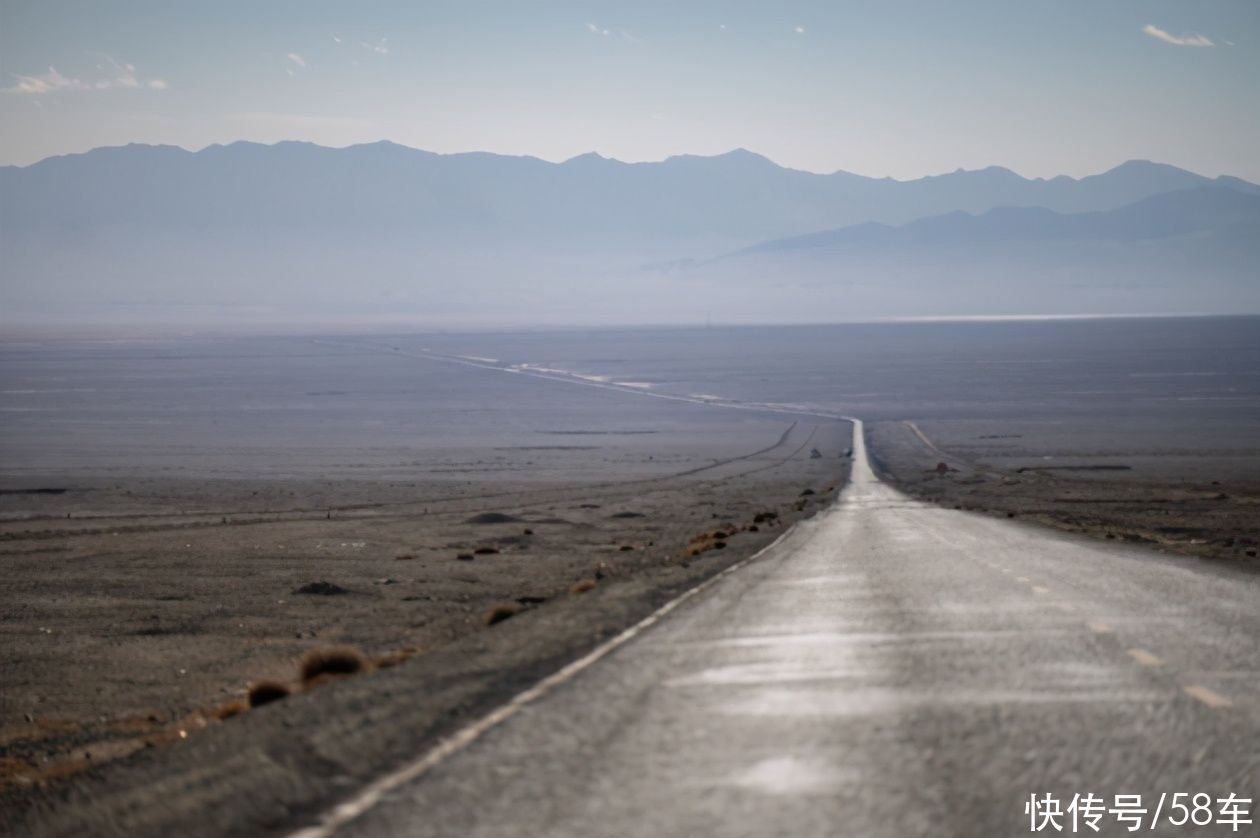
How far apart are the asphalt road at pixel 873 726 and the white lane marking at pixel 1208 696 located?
0.05 meters

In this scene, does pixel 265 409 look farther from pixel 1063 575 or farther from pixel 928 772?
pixel 928 772

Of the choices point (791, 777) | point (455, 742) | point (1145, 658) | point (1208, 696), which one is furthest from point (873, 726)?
point (1145, 658)

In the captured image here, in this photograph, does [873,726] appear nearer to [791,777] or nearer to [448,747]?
[791,777]

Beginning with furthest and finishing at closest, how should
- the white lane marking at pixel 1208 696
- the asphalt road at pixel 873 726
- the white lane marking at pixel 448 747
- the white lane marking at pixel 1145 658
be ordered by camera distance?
the white lane marking at pixel 1145 658 < the white lane marking at pixel 1208 696 < the white lane marking at pixel 448 747 < the asphalt road at pixel 873 726

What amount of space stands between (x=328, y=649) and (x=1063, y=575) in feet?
38.5

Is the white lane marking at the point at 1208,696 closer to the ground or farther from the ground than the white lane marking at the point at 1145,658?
farther from the ground

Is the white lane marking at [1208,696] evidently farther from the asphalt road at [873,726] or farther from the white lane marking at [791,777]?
the white lane marking at [791,777]

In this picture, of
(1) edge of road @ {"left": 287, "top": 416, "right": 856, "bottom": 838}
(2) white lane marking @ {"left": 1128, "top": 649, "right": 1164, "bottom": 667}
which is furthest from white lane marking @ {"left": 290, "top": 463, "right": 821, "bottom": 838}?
(2) white lane marking @ {"left": 1128, "top": 649, "right": 1164, "bottom": 667}

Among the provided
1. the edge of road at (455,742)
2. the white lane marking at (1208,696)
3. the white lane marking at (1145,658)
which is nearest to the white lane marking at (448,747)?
the edge of road at (455,742)

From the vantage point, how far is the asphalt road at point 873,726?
806 centimetres

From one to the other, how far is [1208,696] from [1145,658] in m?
2.07

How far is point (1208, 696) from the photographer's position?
436 inches

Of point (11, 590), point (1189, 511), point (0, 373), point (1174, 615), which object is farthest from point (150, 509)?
point (0, 373)

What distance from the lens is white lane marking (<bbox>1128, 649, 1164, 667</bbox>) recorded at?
1276 cm
